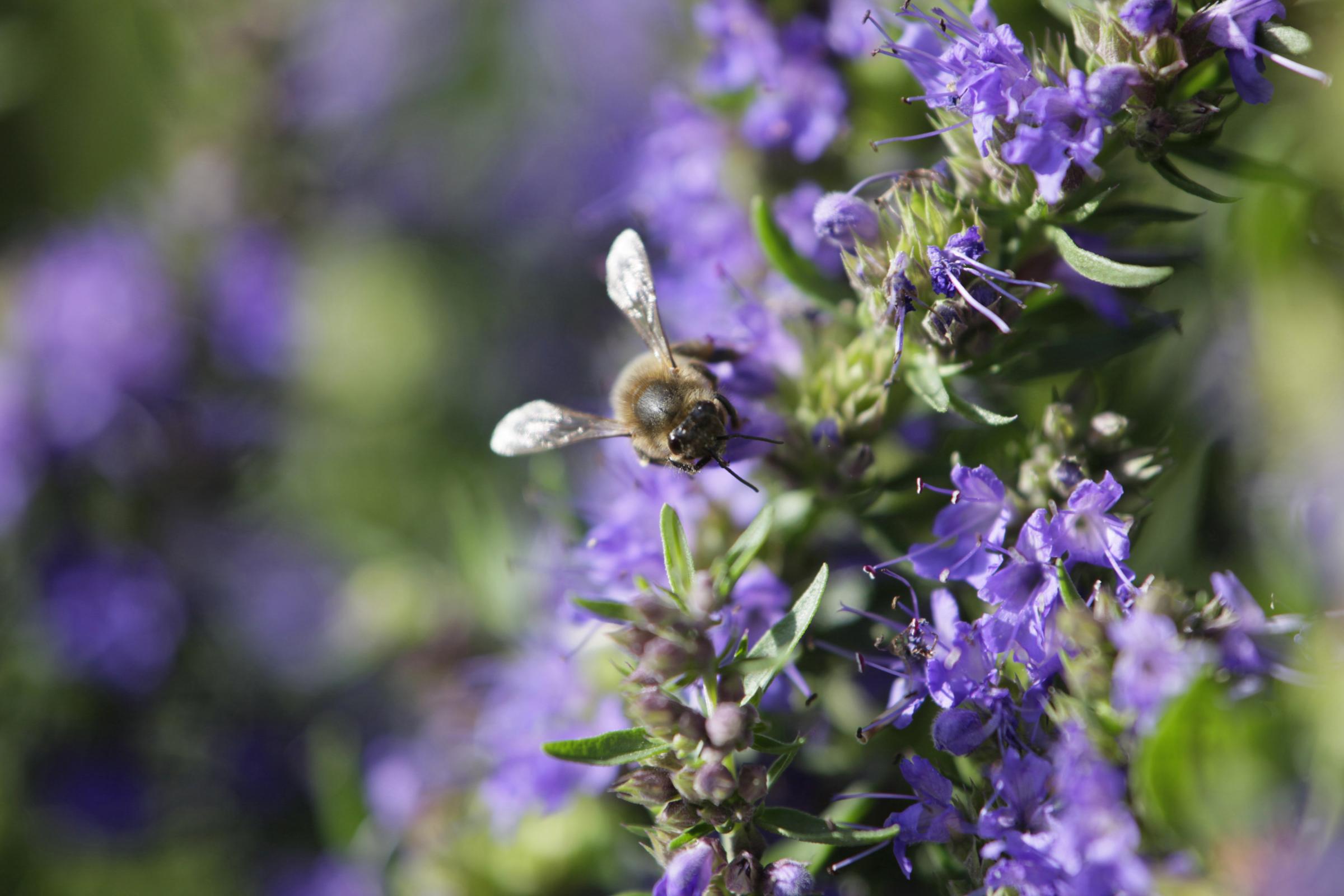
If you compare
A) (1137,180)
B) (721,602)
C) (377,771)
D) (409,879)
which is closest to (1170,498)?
(1137,180)

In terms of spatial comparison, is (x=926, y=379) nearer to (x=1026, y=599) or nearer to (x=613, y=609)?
(x=1026, y=599)

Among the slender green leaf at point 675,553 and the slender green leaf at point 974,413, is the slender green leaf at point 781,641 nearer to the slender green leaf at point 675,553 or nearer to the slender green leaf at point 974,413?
the slender green leaf at point 675,553

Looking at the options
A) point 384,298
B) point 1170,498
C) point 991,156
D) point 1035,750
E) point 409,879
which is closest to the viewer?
point 1035,750

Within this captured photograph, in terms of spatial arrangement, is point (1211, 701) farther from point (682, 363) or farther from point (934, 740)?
point (682, 363)

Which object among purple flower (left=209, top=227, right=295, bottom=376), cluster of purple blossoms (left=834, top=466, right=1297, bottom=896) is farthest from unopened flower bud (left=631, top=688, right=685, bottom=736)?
purple flower (left=209, top=227, right=295, bottom=376)

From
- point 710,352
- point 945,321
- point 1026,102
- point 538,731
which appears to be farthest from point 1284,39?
point 538,731

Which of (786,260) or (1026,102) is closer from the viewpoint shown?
(1026,102)

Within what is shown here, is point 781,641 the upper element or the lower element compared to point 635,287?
lower
